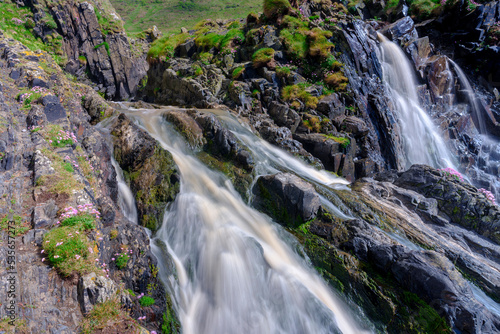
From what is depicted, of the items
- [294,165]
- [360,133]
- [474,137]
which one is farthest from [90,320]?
[474,137]

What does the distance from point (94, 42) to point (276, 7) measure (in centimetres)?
2546

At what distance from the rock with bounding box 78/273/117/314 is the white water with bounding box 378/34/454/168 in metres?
19.6

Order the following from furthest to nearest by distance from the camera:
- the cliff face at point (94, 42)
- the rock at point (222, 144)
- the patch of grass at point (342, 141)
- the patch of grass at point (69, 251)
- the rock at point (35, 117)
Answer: the cliff face at point (94, 42)
the patch of grass at point (342, 141)
the rock at point (222, 144)
the rock at point (35, 117)
the patch of grass at point (69, 251)

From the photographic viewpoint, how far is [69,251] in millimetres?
5031

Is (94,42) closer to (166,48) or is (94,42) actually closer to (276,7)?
(166,48)

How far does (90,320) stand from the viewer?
4398mm

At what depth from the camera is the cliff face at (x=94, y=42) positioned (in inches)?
1134

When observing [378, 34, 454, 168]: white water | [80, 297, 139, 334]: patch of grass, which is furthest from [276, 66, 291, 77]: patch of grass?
[80, 297, 139, 334]: patch of grass

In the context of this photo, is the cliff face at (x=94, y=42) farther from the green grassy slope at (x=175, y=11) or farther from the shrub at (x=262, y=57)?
the green grassy slope at (x=175, y=11)

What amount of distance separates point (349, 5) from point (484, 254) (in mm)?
32700

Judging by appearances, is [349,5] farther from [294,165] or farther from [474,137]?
[294,165]

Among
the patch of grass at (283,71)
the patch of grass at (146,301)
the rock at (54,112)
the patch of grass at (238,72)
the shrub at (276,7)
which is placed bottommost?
the patch of grass at (146,301)

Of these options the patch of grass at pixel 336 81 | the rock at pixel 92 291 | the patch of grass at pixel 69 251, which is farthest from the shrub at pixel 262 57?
the rock at pixel 92 291

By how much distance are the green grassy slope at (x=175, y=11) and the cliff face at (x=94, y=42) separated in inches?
1509
